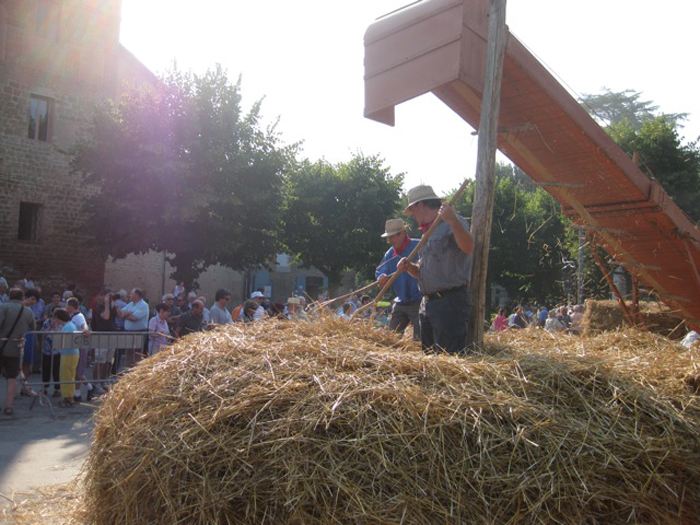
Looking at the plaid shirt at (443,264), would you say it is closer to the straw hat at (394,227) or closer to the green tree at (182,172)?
the straw hat at (394,227)

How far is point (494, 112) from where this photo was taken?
402cm

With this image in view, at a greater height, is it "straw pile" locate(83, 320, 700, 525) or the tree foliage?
the tree foliage

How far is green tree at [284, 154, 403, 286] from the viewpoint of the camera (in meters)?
33.5

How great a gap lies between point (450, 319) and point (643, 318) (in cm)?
346

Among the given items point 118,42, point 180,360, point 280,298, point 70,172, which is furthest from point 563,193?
point 280,298

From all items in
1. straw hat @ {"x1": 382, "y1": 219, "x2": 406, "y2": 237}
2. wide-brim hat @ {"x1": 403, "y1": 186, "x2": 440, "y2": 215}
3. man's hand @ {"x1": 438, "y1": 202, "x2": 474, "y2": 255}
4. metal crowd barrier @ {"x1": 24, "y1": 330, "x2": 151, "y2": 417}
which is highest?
wide-brim hat @ {"x1": 403, "y1": 186, "x2": 440, "y2": 215}

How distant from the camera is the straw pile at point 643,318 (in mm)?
6254

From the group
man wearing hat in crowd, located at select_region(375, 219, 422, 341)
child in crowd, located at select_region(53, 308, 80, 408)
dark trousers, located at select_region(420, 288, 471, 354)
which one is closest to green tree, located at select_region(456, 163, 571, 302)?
child in crowd, located at select_region(53, 308, 80, 408)

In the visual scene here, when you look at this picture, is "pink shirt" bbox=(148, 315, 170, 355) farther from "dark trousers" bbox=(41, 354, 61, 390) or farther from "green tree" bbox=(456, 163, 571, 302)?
"green tree" bbox=(456, 163, 571, 302)

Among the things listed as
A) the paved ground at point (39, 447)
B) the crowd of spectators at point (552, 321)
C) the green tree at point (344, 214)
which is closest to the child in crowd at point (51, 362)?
the paved ground at point (39, 447)

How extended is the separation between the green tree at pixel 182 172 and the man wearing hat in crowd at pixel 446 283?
15791mm

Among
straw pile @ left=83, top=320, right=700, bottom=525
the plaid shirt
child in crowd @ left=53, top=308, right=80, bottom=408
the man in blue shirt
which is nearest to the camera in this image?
straw pile @ left=83, top=320, right=700, bottom=525

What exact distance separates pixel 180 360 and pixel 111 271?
2303 centimetres

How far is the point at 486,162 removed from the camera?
4117mm
